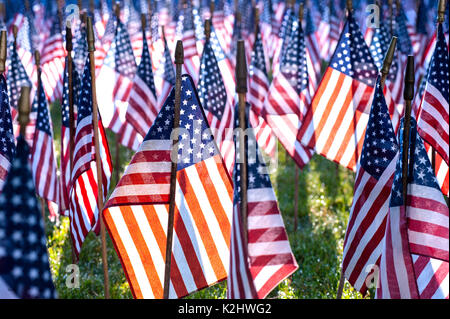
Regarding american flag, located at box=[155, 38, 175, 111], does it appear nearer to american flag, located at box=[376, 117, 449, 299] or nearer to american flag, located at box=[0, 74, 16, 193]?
american flag, located at box=[0, 74, 16, 193]

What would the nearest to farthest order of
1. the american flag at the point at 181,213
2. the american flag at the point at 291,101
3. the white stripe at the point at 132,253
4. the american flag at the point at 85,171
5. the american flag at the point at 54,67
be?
the american flag at the point at 181,213
the white stripe at the point at 132,253
the american flag at the point at 85,171
the american flag at the point at 291,101
the american flag at the point at 54,67

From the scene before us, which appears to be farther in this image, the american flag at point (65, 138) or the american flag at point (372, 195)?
the american flag at point (65, 138)

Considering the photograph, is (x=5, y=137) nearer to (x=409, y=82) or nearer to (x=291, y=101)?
(x=409, y=82)

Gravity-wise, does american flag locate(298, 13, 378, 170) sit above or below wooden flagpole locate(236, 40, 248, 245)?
below

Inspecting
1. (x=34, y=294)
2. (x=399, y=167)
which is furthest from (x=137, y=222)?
(x=399, y=167)

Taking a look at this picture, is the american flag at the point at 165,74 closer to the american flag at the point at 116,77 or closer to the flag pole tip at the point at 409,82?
the american flag at the point at 116,77

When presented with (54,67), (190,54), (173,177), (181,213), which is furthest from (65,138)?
(54,67)

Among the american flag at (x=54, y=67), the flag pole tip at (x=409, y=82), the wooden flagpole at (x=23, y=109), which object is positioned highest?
the wooden flagpole at (x=23, y=109)

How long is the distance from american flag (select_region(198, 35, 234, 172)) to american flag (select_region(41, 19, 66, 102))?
4.75 meters

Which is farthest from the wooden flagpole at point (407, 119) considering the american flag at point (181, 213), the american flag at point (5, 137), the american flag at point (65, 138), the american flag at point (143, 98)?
the american flag at point (143, 98)

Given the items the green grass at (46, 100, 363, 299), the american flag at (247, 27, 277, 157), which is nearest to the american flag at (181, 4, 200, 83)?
the american flag at (247, 27, 277, 157)

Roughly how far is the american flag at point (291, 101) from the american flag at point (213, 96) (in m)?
0.76

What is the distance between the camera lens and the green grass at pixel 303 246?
7234 millimetres

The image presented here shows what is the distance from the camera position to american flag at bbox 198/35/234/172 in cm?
779
